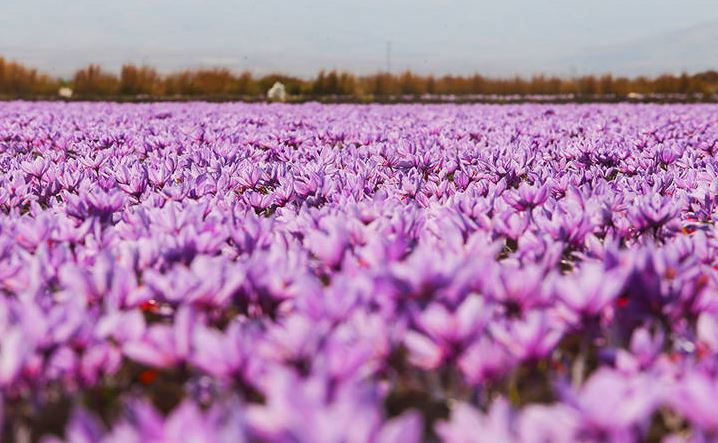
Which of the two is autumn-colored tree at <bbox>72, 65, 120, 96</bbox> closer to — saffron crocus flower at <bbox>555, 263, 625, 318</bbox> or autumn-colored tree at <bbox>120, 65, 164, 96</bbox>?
autumn-colored tree at <bbox>120, 65, 164, 96</bbox>

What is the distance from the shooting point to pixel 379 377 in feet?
6.24

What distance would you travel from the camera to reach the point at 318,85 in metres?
45.9

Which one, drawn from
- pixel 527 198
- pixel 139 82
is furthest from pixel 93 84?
pixel 527 198

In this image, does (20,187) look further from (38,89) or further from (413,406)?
(38,89)

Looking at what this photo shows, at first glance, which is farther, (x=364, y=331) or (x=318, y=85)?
(x=318, y=85)

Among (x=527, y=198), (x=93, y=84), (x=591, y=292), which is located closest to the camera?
(x=591, y=292)

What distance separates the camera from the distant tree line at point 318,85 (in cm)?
4459

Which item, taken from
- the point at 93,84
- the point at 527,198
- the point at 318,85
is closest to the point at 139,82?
the point at 93,84

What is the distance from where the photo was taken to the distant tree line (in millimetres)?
44594

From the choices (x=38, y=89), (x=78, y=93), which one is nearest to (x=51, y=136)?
(x=78, y=93)

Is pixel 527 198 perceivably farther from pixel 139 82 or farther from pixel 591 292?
pixel 139 82

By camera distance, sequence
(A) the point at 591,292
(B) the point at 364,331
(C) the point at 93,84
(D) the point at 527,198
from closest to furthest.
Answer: (B) the point at 364,331 < (A) the point at 591,292 < (D) the point at 527,198 < (C) the point at 93,84

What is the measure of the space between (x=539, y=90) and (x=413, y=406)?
49.9 m

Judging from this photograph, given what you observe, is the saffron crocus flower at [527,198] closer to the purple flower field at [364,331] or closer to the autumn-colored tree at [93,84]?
the purple flower field at [364,331]
